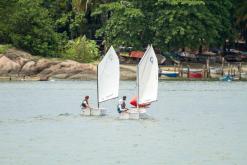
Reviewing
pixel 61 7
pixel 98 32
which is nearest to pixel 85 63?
pixel 98 32

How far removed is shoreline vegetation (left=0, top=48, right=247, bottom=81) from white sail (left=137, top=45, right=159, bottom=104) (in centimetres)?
3670

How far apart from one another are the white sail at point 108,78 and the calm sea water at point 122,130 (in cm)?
151

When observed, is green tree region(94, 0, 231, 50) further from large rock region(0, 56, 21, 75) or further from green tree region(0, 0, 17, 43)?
large rock region(0, 56, 21, 75)

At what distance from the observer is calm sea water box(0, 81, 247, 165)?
178 feet

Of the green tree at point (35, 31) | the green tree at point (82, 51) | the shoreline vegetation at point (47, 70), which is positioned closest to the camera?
the shoreline vegetation at point (47, 70)

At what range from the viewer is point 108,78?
72812mm

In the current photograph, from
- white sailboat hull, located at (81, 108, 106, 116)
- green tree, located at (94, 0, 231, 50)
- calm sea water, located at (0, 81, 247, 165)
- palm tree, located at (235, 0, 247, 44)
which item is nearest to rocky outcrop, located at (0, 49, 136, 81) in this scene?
green tree, located at (94, 0, 231, 50)

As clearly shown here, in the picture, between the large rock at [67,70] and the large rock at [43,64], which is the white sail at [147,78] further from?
the large rock at [43,64]

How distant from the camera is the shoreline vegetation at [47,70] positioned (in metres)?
107

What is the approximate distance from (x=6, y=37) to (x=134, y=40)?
12691mm

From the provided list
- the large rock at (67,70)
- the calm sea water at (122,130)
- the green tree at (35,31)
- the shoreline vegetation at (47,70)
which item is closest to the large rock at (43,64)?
the shoreline vegetation at (47,70)

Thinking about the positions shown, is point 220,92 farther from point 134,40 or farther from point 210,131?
point 210,131

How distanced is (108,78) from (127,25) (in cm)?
3796

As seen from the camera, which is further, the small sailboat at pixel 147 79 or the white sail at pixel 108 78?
the white sail at pixel 108 78
